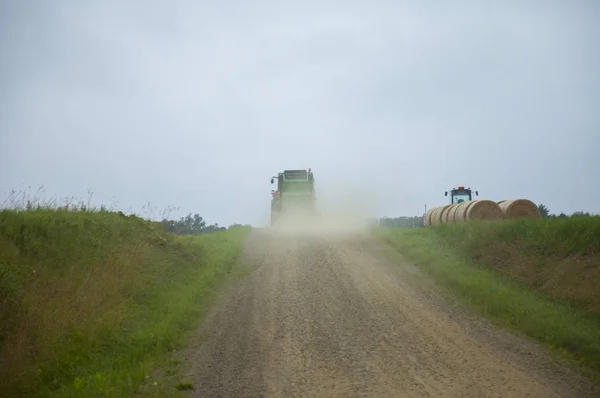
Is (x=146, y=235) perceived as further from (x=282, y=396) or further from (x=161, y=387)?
(x=282, y=396)

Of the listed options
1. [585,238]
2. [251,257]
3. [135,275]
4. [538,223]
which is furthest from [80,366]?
[538,223]

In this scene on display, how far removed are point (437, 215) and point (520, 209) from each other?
5.50 meters

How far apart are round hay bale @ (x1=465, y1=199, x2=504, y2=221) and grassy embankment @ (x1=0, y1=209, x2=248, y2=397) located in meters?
13.2

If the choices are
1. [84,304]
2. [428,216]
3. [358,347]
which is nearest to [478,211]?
[428,216]

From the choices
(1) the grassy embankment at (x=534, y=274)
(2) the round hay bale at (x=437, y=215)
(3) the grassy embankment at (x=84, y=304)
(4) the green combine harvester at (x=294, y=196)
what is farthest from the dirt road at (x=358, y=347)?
(4) the green combine harvester at (x=294, y=196)

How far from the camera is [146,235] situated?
49.7 feet

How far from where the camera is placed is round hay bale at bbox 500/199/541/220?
21.6 meters

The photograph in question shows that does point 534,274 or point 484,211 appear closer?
point 534,274

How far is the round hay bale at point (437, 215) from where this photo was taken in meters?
26.2

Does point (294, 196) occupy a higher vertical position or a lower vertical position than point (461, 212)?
higher

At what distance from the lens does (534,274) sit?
12773mm

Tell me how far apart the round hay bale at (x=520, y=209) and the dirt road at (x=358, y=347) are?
9.72m

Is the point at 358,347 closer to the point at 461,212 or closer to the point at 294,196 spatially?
the point at 461,212

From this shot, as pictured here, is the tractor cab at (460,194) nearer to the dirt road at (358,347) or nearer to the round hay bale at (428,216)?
the round hay bale at (428,216)
